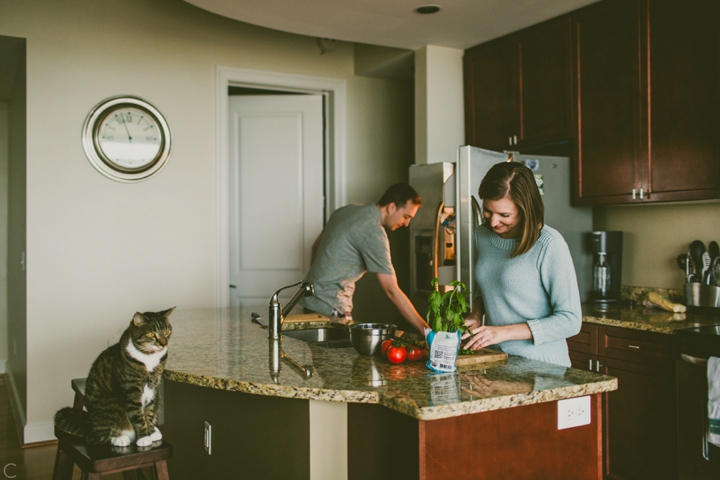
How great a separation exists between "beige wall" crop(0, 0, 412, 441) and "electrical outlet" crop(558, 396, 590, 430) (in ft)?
10.2

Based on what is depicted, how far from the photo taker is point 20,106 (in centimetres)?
428

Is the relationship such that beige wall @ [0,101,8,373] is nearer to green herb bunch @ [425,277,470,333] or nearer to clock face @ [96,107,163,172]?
clock face @ [96,107,163,172]

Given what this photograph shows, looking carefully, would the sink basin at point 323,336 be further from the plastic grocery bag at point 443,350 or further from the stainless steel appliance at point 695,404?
the stainless steel appliance at point 695,404

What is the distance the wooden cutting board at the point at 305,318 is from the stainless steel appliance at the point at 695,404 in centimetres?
160

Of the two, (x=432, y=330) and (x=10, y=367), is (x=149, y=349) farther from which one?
(x=10, y=367)

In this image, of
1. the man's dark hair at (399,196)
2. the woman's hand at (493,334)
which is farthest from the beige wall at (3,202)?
the woman's hand at (493,334)

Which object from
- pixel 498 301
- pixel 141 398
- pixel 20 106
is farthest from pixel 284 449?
pixel 20 106

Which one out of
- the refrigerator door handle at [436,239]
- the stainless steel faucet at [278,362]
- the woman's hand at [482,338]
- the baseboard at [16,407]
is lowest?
the baseboard at [16,407]

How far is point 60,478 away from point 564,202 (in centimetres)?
291

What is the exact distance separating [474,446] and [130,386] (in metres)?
1.02

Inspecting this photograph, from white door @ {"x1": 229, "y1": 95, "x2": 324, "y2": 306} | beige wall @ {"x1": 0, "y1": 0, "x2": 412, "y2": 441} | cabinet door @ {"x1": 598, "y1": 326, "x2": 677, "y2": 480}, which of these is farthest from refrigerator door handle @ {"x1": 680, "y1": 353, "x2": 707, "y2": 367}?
beige wall @ {"x1": 0, "y1": 0, "x2": 412, "y2": 441}

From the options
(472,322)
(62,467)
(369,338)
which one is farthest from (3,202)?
(472,322)

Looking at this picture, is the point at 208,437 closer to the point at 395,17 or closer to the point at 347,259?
the point at 347,259

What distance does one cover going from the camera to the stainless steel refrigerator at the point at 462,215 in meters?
3.37
